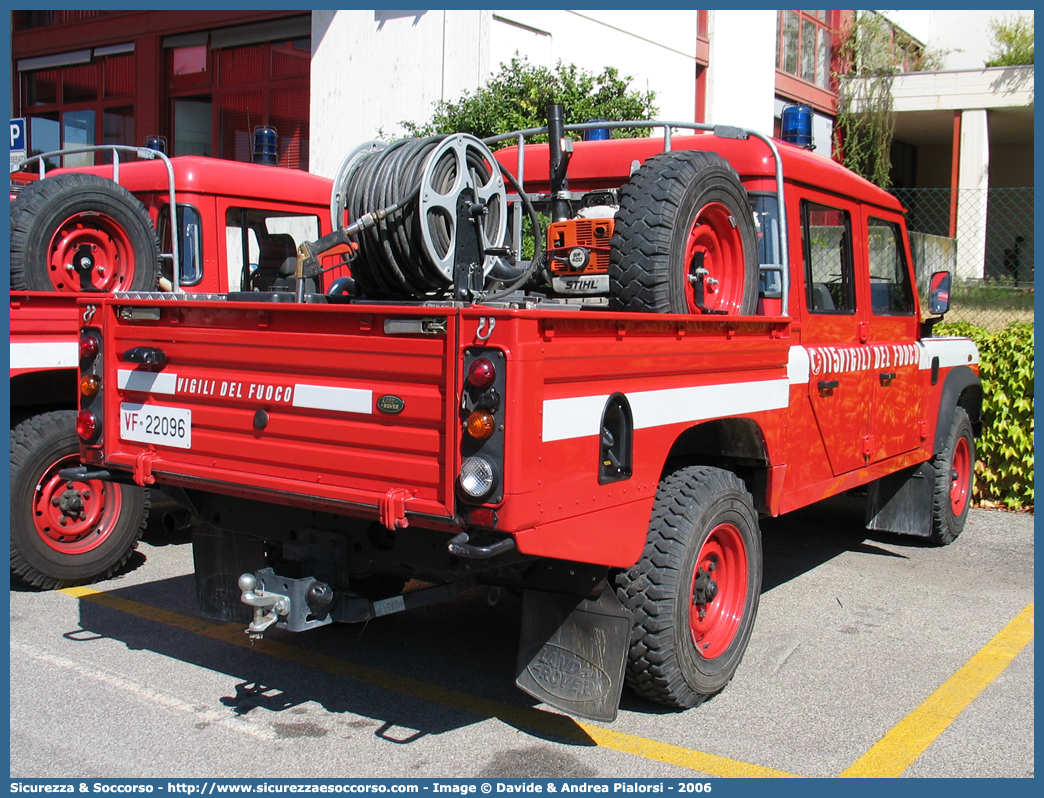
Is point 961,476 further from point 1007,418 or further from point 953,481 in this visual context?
point 1007,418

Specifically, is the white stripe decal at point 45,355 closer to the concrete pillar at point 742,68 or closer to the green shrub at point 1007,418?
the green shrub at point 1007,418

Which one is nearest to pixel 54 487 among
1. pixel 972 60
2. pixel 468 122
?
pixel 468 122

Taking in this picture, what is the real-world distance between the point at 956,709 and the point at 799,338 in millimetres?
1844

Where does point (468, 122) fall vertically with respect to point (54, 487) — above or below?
above

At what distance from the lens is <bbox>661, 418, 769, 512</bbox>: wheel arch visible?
4.44 metres

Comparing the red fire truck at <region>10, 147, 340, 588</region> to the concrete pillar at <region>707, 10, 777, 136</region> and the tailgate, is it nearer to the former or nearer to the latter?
the tailgate

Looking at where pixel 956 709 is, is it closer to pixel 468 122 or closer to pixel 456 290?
pixel 456 290

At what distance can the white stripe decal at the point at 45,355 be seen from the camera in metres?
5.52

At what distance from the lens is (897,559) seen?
7.06 m

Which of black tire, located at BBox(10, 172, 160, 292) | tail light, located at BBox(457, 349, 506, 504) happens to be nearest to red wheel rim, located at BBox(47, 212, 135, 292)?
black tire, located at BBox(10, 172, 160, 292)

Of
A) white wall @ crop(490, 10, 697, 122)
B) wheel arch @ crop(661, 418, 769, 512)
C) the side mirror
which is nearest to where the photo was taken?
wheel arch @ crop(661, 418, 769, 512)

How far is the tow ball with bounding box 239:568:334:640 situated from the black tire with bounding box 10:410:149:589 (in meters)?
2.49

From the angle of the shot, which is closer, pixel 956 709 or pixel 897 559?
pixel 956 709

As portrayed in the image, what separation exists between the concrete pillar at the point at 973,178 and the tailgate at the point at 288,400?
60.7 feet
